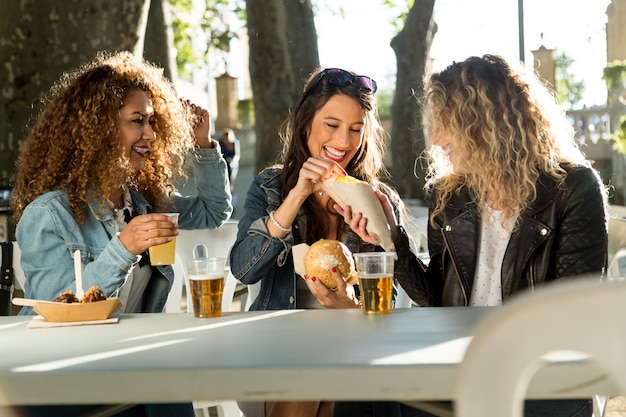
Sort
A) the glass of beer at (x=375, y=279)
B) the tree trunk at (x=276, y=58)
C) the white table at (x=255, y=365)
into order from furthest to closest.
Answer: the tree trunk at (x=276, y=58) → the glass of beer at (x=375, y=279) → the white table at (x=255, y=365)

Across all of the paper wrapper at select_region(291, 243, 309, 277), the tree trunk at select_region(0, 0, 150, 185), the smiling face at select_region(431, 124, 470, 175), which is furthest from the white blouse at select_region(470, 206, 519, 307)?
the tree trunk at select_region(0, 0, 150, 185)

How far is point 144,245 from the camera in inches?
96.6

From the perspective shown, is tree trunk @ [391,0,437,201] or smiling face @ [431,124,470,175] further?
tree trunk @ [391,0,437,201]

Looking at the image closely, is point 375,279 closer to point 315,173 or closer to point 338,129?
point 315,173

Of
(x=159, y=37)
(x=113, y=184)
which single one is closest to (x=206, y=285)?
(x=113, y=184)

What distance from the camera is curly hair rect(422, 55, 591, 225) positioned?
8.54 ft

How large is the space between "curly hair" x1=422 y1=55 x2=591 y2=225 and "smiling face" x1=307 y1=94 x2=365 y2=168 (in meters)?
0.34

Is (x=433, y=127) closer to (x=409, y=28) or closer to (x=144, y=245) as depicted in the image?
(x=144, y=245)

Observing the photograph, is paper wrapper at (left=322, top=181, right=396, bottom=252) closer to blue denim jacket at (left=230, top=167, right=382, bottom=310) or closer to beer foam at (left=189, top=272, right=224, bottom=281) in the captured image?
blue denim jacket at (left=230, top=167, right=382, bottom=310)

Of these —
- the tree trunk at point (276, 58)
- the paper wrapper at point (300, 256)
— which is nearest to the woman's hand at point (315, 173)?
the paper wrapper at point (300, 256)

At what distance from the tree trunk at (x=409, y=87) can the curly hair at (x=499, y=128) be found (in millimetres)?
7535

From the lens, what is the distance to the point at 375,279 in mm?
2141

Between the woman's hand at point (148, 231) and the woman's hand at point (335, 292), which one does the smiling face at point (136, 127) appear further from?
the woman's hand at point (335, 292)

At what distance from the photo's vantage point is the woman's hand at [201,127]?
3.29 meters
